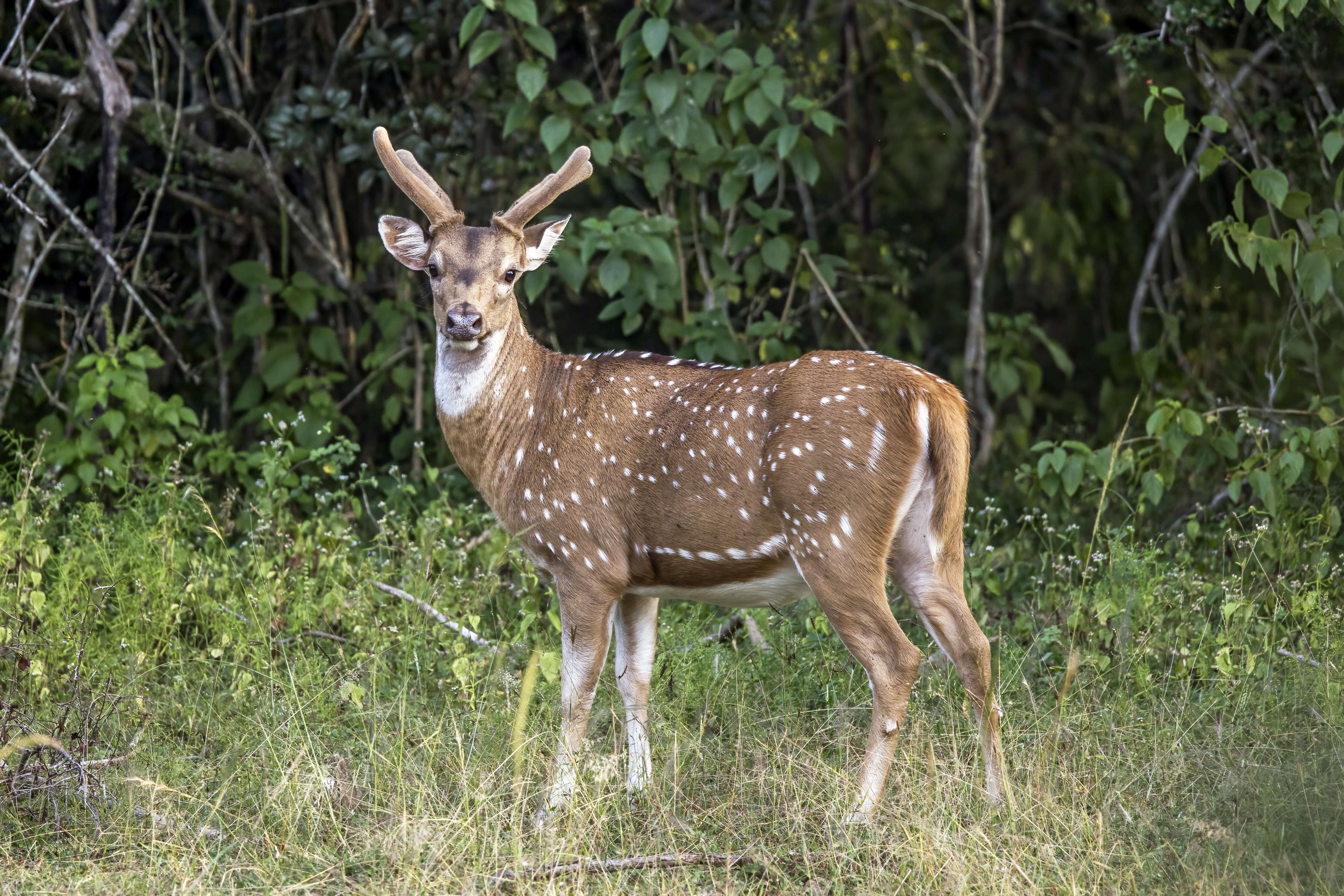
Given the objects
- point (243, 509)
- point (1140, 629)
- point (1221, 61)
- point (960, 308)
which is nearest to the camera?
point (1140, 629)

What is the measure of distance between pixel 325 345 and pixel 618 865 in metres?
4.81

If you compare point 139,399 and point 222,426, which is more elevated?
point 139,399

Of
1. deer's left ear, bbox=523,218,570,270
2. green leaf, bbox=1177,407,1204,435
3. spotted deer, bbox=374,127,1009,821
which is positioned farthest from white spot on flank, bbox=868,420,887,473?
green leaf, bbox=1177,407,1204,435

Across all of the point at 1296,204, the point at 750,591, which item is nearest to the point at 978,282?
the point at 1296,204

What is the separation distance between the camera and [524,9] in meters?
6.85

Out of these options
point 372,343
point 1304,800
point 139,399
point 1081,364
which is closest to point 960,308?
point 1081,364

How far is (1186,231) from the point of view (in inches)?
420

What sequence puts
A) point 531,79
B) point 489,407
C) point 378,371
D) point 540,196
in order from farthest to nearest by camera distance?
1. point 378,371
2. point 531,79
3. point 540,196
4. point 489,407

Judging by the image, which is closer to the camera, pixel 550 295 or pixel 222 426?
pixel 222 426

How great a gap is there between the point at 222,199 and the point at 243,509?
220 cm

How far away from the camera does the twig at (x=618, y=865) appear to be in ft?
12.6

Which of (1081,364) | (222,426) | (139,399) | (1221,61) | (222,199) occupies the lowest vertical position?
(1081,364)

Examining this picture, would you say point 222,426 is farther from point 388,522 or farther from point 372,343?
point 388,522

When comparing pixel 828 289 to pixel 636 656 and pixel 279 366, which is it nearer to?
pixel 279 366
